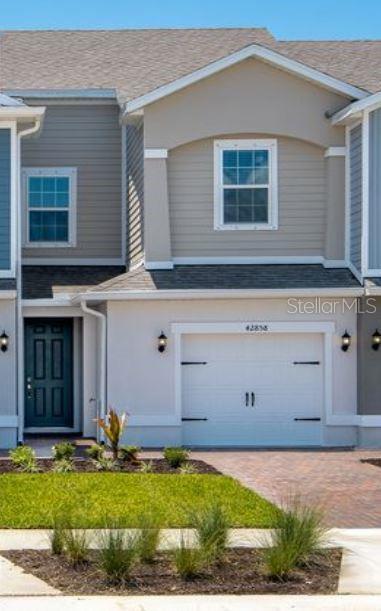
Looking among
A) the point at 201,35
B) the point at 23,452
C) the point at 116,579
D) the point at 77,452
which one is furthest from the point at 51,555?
the point at 201,35

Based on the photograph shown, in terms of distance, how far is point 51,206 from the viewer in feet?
89.9

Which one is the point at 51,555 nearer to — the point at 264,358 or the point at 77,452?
the point at 77,452

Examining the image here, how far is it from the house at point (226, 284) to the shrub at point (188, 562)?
38.2 ft

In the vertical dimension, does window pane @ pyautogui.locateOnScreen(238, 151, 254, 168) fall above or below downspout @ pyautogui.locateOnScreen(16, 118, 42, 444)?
above

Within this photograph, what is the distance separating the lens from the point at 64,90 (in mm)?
27062

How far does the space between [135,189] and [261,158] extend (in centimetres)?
296

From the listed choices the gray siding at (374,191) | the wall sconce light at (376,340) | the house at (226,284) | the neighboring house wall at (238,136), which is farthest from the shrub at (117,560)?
the neighboring house wall at (238,136)

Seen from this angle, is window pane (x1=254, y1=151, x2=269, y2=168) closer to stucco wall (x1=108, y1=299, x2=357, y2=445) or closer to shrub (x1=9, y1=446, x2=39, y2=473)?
stucco wall (x1=108, y1=299, x2=357, y2=445)

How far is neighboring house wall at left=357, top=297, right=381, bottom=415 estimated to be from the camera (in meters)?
23.2

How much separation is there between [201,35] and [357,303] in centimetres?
967

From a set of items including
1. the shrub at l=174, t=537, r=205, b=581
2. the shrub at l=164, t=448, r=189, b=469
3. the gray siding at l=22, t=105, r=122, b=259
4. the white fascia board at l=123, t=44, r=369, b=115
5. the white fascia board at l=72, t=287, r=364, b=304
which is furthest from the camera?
the gray siding at l=22, t=105, r=122, b=259

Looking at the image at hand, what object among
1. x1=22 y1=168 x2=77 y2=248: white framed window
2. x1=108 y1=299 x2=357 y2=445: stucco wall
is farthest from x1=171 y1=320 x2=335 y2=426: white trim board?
x1=22 y1=168 x2=77 y2=248: white framed window

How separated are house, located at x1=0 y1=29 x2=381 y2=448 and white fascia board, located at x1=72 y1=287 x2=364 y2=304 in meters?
0.04

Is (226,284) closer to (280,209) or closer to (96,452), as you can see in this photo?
(280,209)
